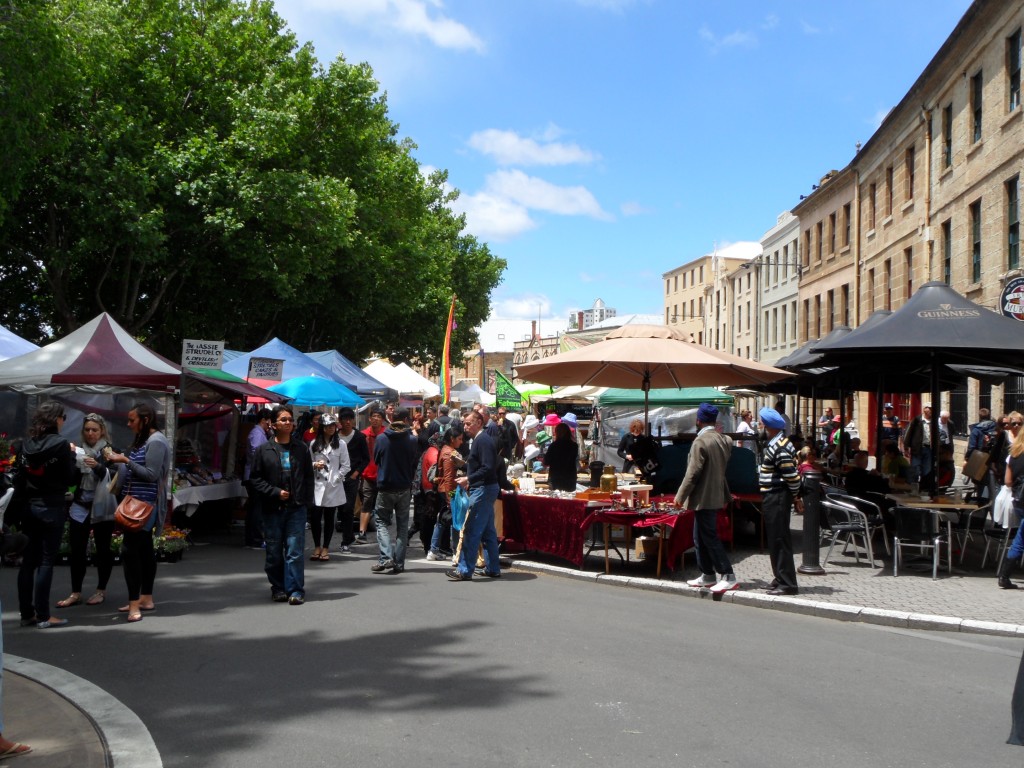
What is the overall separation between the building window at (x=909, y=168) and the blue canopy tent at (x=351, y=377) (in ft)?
55.9

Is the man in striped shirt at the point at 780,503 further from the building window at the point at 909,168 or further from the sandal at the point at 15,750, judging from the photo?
the building window at the point at 909,168

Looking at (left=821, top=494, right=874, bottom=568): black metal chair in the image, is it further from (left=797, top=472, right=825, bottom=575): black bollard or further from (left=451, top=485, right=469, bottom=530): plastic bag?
(left=451, top=485, right=469, bottom=530): plastic bag

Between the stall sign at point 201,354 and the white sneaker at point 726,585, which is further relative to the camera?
the stall sign at point 201,354

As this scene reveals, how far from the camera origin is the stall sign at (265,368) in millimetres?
16859

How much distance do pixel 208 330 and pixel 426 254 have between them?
820 cm

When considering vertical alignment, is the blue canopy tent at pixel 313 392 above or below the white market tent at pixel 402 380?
below

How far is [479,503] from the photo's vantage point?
1023 cm

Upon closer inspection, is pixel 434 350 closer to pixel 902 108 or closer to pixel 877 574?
pixel 902 108

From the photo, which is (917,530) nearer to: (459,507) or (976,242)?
(459,507)

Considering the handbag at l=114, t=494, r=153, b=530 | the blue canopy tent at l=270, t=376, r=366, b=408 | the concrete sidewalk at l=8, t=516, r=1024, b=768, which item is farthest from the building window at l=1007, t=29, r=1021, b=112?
the handbag at l=114, t=494, r=153, b=530

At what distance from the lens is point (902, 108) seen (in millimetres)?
29562

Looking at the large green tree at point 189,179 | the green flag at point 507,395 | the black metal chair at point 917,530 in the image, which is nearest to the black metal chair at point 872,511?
the black metal chair at point 917,530

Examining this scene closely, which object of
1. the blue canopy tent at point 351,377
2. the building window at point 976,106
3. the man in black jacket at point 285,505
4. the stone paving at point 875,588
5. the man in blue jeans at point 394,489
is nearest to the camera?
the stone paving at point 875,588

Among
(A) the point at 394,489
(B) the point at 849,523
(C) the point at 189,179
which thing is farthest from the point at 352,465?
(C) the point at 189,179
